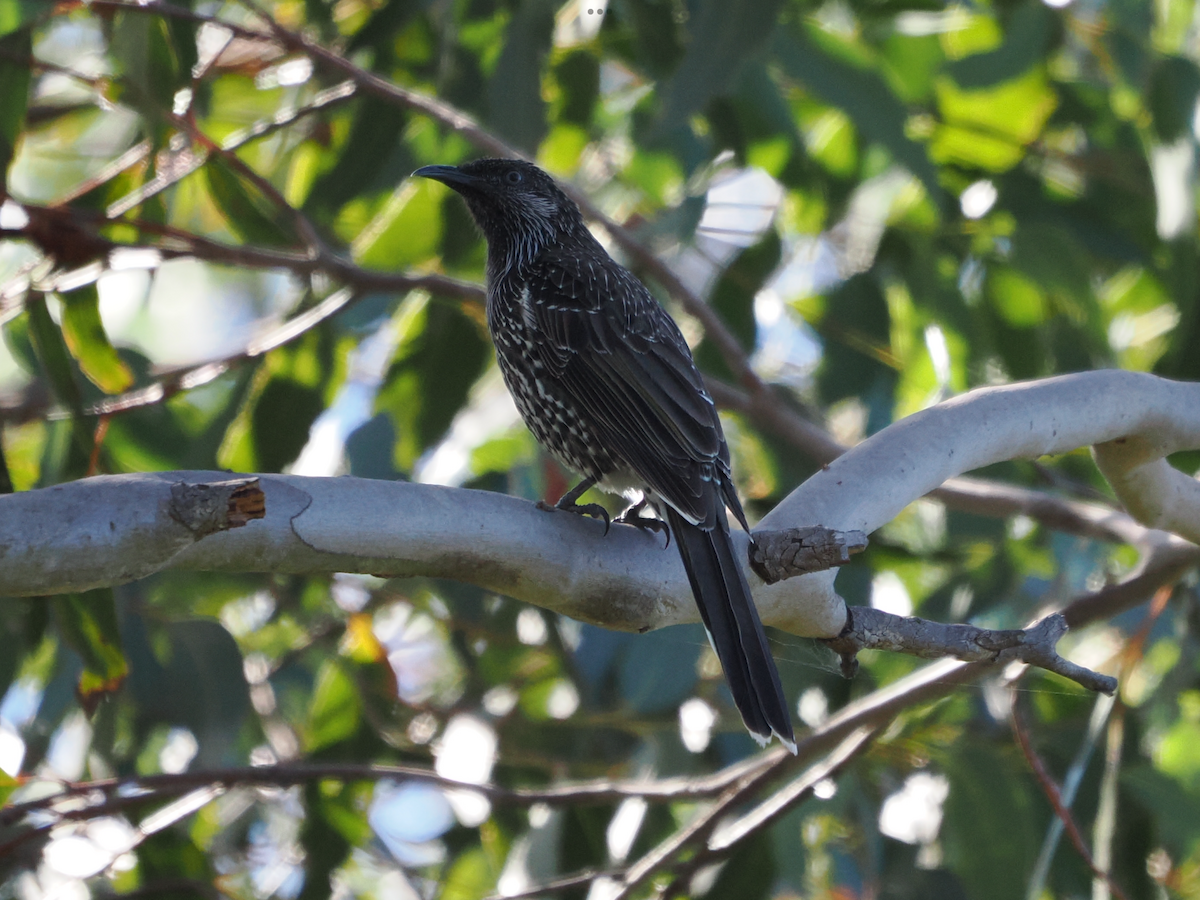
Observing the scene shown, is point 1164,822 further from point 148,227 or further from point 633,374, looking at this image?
point 148,227

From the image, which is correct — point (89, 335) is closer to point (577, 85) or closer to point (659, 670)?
point (659, 670)

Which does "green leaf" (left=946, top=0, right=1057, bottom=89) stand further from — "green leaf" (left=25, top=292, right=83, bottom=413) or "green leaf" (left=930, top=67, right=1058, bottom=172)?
"green leaf" (left=25, top=292, right=83, bottom=413)

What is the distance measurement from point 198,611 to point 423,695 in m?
1.18

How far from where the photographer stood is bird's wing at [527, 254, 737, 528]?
2285 mm

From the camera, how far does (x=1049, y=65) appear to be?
4.31m

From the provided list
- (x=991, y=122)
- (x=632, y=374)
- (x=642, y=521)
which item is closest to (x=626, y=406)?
(x=632, y=374)

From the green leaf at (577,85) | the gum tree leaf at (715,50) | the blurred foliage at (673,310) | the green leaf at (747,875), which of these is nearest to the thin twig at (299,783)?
the blurred foliage at (673,310)

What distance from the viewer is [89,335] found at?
9.41 ft

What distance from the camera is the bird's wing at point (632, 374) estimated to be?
2285 mm

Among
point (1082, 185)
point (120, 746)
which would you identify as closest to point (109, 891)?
point (120, 746)

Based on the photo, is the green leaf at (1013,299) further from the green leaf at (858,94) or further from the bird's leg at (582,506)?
the bird's leg at (582,506)

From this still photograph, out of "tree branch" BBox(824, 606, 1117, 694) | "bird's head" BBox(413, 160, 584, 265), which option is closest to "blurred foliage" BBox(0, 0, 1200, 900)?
"bird's head" BBox(413, 160, 584, 265)

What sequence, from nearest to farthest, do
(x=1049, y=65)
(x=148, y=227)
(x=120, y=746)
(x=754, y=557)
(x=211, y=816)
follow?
1. (x=754, y=557)
2. (x=148, y=227)
3. (x=120, y=746)
4. (x=1049, y=65)
5. (x=211, y=816)

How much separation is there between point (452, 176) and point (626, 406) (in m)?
1.08
